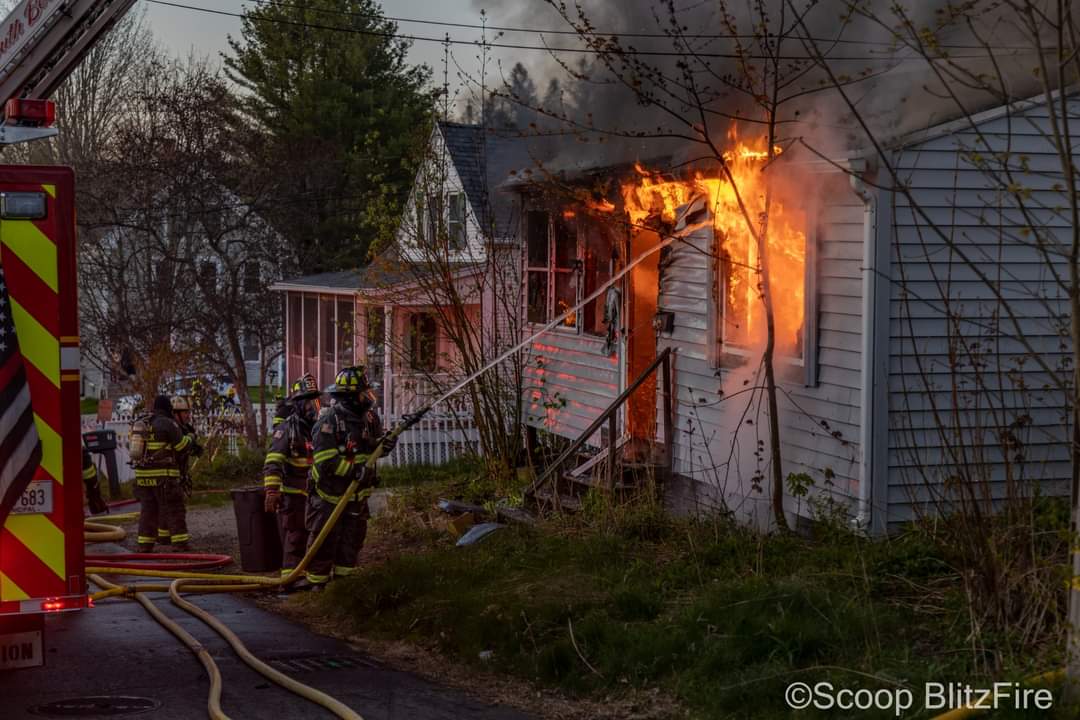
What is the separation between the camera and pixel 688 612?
6.76 meters

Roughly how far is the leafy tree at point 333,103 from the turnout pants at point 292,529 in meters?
23.8

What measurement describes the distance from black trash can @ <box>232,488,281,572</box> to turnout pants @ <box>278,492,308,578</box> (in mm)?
238

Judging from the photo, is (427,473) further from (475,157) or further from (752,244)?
(752,244)

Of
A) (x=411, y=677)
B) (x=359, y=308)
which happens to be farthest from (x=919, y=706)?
(x=359, y=308)

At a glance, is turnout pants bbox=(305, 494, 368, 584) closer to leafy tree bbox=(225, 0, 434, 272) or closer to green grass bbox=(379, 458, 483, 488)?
green grass bbox=(379, 458, 483, 488)

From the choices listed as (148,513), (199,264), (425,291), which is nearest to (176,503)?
(148,513)

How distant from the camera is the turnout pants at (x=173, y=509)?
12117 millimetres

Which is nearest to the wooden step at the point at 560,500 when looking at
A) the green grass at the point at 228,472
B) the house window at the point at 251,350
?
the green grass at the point at 228,472

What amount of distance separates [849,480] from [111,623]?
5268 millimetres

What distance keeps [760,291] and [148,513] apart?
676 cm

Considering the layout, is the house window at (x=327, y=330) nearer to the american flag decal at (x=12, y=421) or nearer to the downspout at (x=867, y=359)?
the downspout at (x=867, y=359)

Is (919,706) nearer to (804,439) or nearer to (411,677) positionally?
(411,677)

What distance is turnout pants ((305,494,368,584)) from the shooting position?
9.84m

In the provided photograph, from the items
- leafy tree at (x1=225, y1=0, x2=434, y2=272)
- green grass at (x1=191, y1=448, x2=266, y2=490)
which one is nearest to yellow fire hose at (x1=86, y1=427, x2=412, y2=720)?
green grass at (x1=191, y1=448, x2=266, y2=490)
